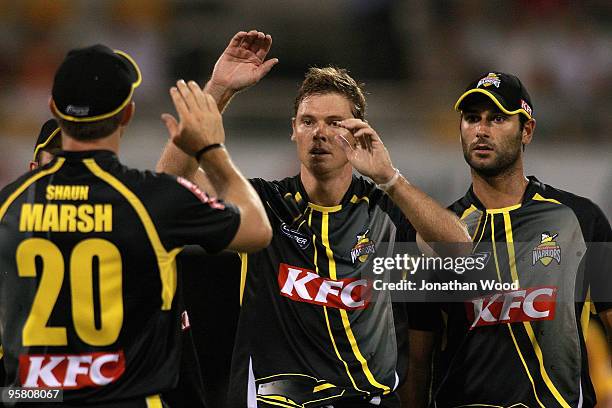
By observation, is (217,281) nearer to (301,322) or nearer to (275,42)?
(301,322)

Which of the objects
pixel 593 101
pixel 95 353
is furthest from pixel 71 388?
pixel 593 101

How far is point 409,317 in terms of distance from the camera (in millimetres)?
4496

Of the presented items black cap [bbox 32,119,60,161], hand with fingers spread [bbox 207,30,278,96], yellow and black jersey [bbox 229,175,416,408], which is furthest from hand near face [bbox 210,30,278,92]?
black cap [bbox 32,119,60,161]

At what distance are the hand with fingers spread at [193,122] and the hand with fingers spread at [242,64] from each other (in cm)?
73

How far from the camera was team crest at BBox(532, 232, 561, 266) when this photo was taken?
14.0 feet

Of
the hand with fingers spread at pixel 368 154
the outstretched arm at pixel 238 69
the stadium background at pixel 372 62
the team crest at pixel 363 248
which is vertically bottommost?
the team crest at pixel 363 248

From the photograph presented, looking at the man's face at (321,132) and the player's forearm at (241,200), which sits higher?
the man's face at (321,132)

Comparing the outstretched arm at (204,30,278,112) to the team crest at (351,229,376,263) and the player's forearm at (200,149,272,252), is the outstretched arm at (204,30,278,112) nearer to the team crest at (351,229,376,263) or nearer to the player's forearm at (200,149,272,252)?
the player's forearm at (200,149,272,252)

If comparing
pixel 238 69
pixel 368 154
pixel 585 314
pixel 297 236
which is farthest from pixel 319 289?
pixel 585 314

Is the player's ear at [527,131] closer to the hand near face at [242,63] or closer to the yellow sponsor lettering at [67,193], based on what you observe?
the hand near face at [242,63]

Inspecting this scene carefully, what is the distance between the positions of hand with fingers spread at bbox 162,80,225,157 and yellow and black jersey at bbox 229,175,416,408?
1078 millimetres

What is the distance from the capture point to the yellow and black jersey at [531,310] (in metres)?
4.20

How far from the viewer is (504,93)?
14.4ft

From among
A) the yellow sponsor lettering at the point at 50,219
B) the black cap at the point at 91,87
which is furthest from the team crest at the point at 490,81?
the yellow sponsor lettering at the point at 50,219
